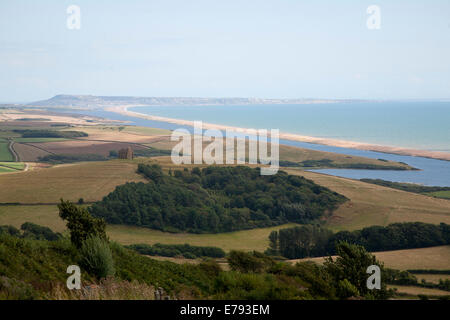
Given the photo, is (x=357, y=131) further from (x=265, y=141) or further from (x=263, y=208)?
(x=263, y=208)

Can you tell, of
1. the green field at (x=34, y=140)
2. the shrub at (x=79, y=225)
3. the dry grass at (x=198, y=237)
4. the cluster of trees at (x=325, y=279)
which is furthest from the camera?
the green field at (x=34, y=140)

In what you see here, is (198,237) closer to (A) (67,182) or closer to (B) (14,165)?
(A) (67,182)

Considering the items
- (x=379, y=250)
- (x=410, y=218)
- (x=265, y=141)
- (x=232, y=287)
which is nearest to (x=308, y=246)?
(x=379, y=250)

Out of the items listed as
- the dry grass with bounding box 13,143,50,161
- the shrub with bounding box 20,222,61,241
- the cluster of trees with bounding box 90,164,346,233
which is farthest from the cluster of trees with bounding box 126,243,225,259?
the dry grass with bounding box 13,143,50,161

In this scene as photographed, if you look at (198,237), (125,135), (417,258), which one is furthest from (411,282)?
(125,135)

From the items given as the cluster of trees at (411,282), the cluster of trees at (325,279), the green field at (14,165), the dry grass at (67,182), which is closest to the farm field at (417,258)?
the cluster of trees at (411,282)

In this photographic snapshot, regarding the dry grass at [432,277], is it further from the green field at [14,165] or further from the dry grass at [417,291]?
the green field at [14,165]
